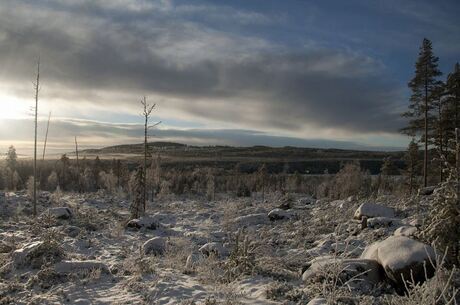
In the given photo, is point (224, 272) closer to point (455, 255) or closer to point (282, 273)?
point (282, 273)

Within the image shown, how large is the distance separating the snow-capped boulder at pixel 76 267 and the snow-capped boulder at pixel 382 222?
39.8 feet

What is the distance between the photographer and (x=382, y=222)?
1816 cm

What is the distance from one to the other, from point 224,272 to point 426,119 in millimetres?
24991

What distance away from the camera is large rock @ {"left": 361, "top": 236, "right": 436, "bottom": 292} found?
9438 millimetres

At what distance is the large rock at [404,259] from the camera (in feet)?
31.0

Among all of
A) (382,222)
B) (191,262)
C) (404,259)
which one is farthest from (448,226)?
(382,222)

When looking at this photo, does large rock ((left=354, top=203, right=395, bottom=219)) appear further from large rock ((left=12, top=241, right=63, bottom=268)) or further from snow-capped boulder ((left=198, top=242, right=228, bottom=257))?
large rock ((left=12, top=241, right=63, bottom=268))

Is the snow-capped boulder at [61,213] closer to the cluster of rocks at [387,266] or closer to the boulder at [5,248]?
the boulder at [5,248]

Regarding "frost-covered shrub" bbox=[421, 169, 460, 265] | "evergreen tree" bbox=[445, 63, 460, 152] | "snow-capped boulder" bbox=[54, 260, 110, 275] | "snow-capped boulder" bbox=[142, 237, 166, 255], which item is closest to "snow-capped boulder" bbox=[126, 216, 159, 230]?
"snow-capped boulder" bbox=[142, 237, 166, 255]

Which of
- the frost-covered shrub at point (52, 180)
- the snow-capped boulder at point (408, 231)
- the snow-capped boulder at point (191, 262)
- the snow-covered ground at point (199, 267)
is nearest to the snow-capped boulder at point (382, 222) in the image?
the snow-covered ground at point (199, 267)

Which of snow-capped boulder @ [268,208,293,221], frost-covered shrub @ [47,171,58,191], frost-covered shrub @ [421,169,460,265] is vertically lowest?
frost-covered shrub @ [47,171,58,191]

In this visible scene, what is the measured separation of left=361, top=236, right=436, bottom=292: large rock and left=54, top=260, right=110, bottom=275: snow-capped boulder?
794 cm

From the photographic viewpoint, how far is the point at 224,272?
11.6 m

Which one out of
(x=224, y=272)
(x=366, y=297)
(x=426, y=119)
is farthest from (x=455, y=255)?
(x=426, y=119)
